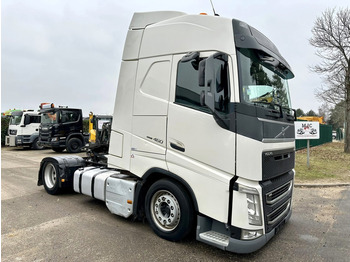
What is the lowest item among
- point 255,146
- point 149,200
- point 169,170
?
point 149,200

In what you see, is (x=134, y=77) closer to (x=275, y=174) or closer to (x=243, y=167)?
(x=243, y=167)

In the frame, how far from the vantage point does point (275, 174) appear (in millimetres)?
3305

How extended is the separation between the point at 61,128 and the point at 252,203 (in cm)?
1450

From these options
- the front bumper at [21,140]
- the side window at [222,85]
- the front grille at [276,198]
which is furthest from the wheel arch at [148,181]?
the front bumper at [21,140]

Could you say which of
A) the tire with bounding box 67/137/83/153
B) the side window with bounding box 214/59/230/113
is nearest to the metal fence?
the tire with bounding box 67/137/83/153

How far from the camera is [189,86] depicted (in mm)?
3422

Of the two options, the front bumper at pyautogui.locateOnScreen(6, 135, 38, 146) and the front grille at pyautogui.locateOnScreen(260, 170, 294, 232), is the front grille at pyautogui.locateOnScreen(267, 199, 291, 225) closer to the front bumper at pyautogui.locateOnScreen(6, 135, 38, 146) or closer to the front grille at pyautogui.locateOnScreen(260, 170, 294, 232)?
the front grille at pyautogui.locateOnScreen(260, 170, 294, 232)

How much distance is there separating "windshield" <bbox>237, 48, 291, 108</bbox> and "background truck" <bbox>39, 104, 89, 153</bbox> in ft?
46.1

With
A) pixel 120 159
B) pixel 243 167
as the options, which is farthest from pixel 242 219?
pixel 120 159

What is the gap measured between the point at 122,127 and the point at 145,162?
75 cm

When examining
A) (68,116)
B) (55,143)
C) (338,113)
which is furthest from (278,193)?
(338,113)

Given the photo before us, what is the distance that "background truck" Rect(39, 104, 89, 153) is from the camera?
1509 centimetres

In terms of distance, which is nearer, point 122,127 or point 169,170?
point 169,170

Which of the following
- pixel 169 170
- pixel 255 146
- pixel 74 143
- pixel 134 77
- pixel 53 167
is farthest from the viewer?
pixel 74 143
